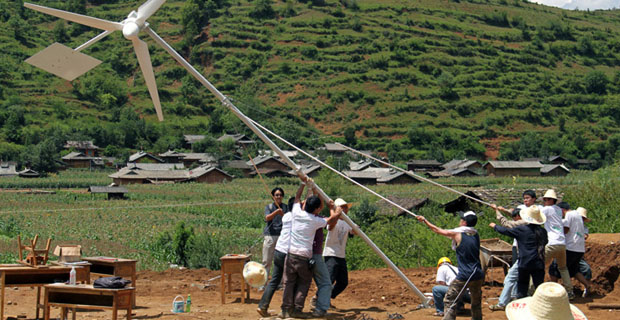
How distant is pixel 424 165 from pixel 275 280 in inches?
3270

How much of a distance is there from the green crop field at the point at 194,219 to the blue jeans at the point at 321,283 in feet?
12.7

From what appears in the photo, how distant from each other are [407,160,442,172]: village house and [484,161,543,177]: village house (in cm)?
674

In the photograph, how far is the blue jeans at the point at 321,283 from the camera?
11.0 metres

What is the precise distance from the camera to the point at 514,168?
88.5 metres

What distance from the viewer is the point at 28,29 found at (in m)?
147

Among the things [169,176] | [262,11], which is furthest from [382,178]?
[262,11]

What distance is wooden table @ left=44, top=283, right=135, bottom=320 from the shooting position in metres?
9.16

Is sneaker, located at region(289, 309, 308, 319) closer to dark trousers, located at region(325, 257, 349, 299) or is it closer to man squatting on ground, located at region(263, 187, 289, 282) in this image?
dark trousers, located at region(325, 257, 349, 299)

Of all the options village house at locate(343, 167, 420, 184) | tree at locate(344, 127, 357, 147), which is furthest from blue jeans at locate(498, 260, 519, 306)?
tree at locate(344, 127, 357, 147)

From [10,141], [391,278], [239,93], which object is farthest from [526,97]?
[391,278]

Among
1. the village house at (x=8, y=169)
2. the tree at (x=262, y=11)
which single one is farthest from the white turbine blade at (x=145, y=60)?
the tree at (x=262, y=11)

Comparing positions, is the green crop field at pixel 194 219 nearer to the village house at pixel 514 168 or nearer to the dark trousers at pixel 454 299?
the dark trousers at pixel 454 299

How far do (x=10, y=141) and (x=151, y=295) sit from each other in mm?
91114

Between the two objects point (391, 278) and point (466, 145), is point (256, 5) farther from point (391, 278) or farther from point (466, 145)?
point (391, 278)
